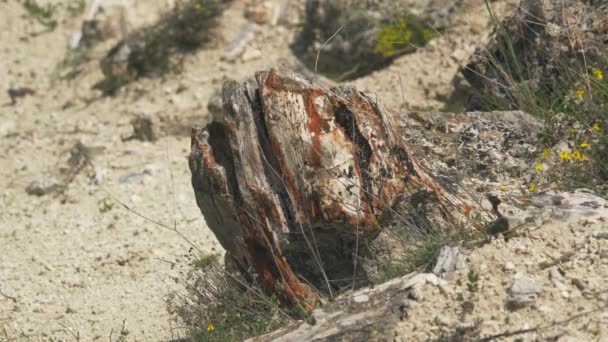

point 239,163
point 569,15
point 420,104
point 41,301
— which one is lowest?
point 41,301

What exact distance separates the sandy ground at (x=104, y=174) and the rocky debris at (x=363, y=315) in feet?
3.82

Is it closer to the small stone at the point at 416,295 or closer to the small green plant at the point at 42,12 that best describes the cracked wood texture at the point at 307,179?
the small stone at the point at 416,295

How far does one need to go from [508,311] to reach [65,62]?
28.1 feet

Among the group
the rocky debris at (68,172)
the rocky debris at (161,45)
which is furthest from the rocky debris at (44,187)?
the rocky debris at (161,45)

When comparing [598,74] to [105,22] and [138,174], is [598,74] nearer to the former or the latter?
[138,174]

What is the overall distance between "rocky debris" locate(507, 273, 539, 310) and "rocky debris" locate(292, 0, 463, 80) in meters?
5.40

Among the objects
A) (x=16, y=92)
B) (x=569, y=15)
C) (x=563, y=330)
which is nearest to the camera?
(x=563, y=330)

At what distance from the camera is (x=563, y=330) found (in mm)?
3416

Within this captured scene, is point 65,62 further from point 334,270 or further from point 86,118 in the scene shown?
point 334,270

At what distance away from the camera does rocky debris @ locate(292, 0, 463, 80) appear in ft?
29.4

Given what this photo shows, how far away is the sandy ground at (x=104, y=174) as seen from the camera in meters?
6.12

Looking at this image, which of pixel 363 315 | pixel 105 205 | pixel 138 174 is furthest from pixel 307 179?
pixel 138 174

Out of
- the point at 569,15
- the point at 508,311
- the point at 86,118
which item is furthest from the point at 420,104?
the point at 508,311

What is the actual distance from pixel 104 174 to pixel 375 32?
305 centimetres
